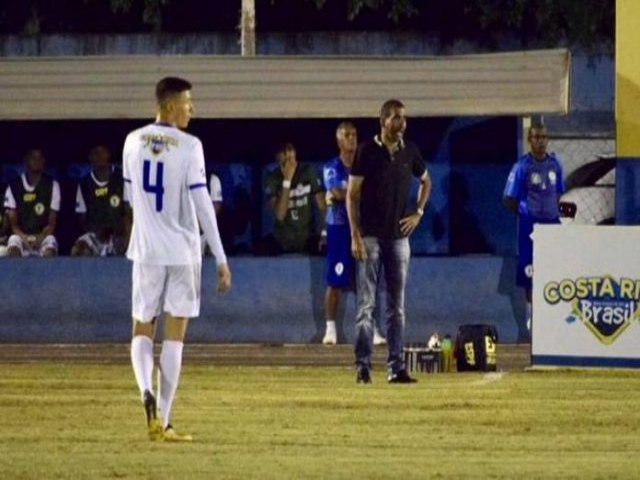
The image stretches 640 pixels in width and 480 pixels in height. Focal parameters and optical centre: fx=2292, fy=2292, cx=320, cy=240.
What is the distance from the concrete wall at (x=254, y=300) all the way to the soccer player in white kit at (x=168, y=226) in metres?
10.9

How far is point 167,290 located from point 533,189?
34.0 ft

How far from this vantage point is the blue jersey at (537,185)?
23922 millimetres

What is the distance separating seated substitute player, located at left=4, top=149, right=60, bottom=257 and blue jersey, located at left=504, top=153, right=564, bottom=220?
5.16 metres

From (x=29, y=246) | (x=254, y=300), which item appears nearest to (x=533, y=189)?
(x=254, y=300)

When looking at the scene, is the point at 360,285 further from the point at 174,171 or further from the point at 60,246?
the point at 60,246

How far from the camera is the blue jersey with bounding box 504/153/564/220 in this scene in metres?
23.9

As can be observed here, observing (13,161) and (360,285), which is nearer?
(360,285)

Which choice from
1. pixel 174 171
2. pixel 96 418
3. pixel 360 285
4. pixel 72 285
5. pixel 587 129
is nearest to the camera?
pixel 174 171

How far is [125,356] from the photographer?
76.8ft

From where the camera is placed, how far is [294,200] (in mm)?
25219

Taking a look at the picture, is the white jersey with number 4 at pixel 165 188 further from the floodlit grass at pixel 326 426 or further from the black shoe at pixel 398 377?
the black shoe at pixel 398 377

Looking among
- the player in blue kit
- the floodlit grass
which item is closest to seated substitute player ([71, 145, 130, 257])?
the player in blue kit

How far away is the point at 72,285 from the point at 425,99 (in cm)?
448

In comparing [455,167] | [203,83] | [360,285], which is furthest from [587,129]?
[360,285]
